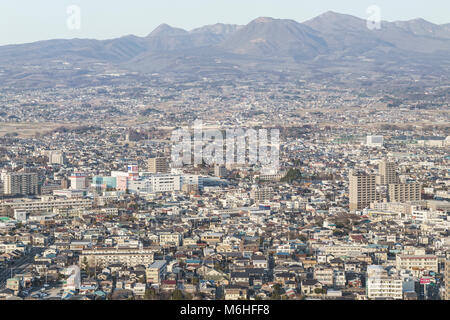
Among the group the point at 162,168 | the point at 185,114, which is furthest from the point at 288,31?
the point at 162,168

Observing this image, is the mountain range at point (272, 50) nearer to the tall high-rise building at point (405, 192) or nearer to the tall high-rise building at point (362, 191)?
the tall high-rise building at point (362, 191)

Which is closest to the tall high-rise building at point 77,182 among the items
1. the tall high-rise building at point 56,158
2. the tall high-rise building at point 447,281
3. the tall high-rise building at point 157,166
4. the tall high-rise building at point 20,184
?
the tall high-rise building at point 20,184

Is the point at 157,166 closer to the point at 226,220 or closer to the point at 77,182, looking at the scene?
the point at 77,182

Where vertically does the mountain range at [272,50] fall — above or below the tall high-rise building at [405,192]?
above

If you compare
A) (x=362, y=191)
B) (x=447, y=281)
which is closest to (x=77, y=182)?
(x=362, y=191)

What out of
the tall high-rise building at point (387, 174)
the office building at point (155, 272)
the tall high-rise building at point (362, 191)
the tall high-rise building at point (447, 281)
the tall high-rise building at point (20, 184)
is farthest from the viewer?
the tall high-rise building at point (20, 184)

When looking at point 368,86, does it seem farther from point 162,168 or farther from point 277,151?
point 162,168
